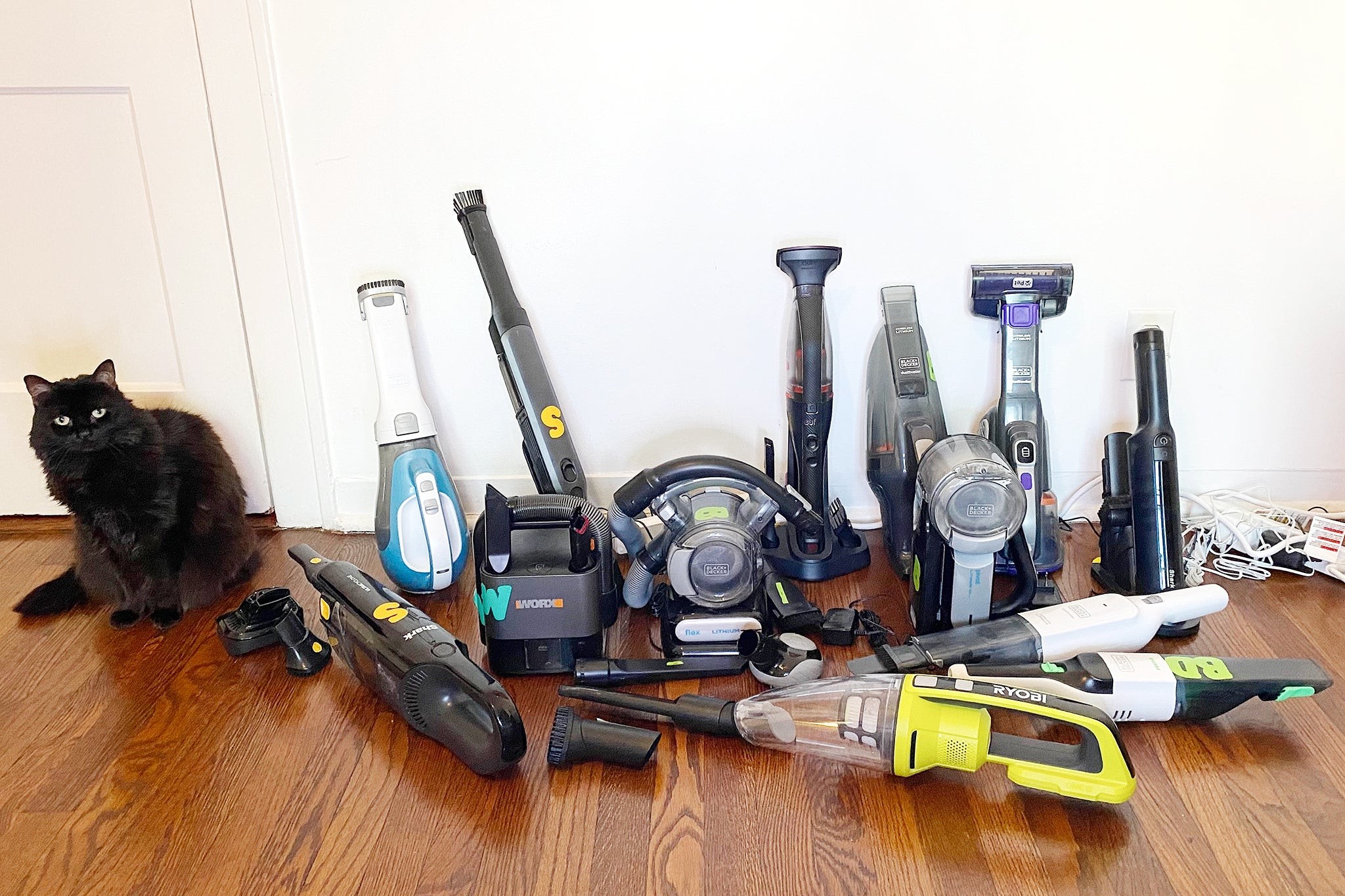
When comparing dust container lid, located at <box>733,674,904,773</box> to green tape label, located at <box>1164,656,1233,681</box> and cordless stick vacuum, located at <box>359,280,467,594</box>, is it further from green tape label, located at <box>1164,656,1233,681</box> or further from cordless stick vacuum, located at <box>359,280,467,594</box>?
cordless stick vacuum, located at <box>359,280,467,594</box>

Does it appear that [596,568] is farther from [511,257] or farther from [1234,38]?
[1234,38]

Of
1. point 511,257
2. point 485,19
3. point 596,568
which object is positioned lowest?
point 596,568

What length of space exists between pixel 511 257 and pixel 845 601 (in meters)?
0.95

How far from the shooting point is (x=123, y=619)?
183 cm

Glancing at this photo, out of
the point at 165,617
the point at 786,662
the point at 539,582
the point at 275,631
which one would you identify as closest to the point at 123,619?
the point at 165,617

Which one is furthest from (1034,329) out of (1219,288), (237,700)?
(237,700)

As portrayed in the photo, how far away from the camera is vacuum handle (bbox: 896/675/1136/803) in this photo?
4.18 ft

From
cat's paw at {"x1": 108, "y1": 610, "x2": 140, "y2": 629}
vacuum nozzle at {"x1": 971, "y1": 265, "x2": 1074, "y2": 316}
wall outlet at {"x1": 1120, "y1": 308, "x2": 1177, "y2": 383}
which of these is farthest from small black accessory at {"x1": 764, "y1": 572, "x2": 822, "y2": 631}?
cat's paw at {"x1": 108, "y1": 610, "x2": 140, "y2": 629}

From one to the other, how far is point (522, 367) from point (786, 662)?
0.74 metres

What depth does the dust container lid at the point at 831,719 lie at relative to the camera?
135 centimetres

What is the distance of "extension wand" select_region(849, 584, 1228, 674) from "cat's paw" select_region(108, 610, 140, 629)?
4.31ft

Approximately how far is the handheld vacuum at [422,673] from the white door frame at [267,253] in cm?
57

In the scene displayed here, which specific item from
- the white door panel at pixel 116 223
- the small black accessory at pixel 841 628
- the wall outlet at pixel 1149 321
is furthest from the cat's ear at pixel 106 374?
the wall outlet at pixel 1149 321

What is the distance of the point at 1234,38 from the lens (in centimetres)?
182
